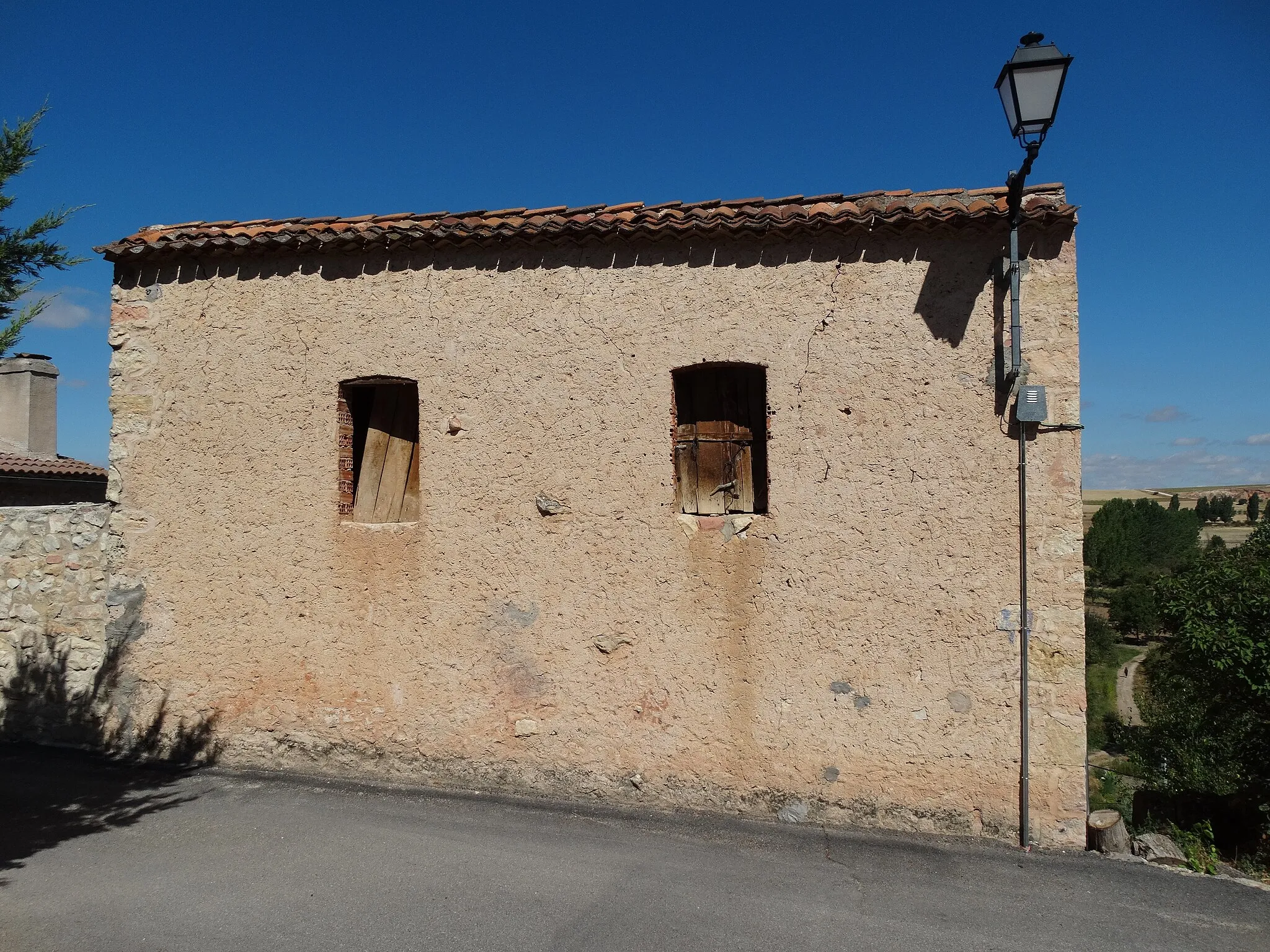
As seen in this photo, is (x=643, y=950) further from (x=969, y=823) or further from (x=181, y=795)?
(x=181, y=795)

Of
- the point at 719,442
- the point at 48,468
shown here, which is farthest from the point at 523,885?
the point at 48,468

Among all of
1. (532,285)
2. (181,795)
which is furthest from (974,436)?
(181,795)

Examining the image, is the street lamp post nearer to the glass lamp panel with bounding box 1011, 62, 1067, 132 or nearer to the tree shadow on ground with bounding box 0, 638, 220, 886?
the glass lamp panel with bounding box 1011, 62, 1067, 132

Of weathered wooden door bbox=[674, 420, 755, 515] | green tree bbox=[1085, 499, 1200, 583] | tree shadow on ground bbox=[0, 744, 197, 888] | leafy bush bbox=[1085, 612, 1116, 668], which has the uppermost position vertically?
weathered wooden door bbox=[674, 420, 755, 515]

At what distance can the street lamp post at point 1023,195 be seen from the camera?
402 cm

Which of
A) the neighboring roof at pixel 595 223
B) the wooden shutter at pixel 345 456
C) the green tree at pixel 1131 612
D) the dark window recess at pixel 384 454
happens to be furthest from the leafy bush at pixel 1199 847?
the green tree at pixel 1131 612

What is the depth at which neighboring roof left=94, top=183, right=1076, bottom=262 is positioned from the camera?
16.2ft

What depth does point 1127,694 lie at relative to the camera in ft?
110

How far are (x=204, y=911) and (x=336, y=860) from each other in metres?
0.72

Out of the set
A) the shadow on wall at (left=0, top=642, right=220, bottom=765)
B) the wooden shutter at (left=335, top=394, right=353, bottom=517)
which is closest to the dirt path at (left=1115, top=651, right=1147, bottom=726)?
the wooden shutter at (left=335, top=394, right=353, bottom=517)

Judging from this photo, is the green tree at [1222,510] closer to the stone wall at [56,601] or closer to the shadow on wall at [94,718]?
the shadow on wall at [94,718]

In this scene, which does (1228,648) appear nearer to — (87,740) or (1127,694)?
(87,740)

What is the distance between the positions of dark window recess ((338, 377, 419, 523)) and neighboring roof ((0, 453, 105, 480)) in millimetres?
7882

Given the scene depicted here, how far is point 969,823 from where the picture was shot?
4.88m
